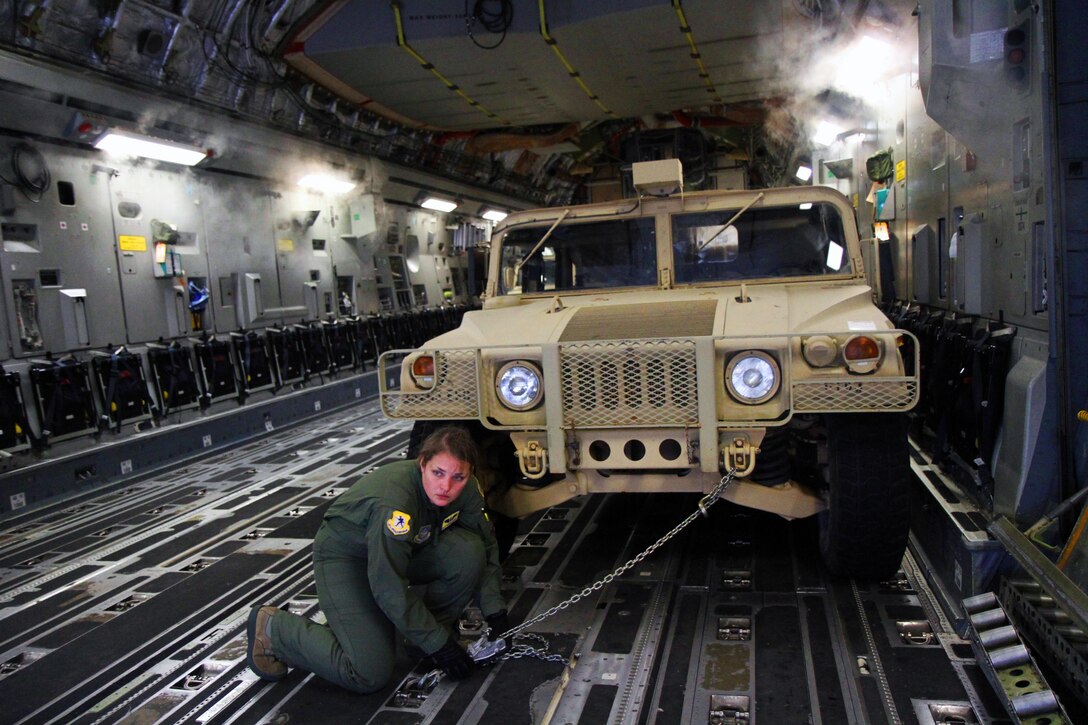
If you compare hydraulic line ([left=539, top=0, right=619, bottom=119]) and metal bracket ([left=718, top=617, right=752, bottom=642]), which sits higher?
hydraulic line ([left=539, top=0, right=619, bottom=119])

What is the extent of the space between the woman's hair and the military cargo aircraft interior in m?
0.46

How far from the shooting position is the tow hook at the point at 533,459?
4090 mm

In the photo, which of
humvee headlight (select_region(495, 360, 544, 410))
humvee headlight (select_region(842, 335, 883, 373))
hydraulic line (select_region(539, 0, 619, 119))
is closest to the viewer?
humvee headlight (select_region(842, 335, 883, 373))

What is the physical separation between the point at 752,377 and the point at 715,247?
1.58m

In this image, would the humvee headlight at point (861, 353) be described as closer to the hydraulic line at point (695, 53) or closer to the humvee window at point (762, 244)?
the humvee window at point (762, 244)

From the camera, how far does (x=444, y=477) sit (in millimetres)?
3412

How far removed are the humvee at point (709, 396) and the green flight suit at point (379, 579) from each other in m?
0.58

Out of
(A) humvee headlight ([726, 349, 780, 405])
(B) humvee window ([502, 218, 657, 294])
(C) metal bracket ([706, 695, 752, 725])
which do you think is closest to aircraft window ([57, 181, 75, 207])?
(B) humvee window ([502, 218, 657, 294])

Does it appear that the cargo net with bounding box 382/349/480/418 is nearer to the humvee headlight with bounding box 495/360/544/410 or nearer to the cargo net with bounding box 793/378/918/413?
the humvee headlight with bounding box 495/360/544/410

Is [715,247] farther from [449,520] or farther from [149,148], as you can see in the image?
[149,148]

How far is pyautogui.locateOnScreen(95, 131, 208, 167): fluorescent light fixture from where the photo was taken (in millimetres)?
7715

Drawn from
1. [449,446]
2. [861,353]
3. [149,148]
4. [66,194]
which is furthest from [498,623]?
[149,148]

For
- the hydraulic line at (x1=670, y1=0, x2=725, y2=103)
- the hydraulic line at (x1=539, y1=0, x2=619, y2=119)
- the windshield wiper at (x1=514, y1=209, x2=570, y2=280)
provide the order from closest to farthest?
the windshield wiper at (x1=514, y1=209, x2=570, y2=280) < the hydraulic line at (x1=670, y1=0, x2=725, y2=103) < the hydraulic line at (x1=539, y1=0, x2=619, y2=119)

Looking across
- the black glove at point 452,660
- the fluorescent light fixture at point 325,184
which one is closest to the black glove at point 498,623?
the black glove at point 452,660
